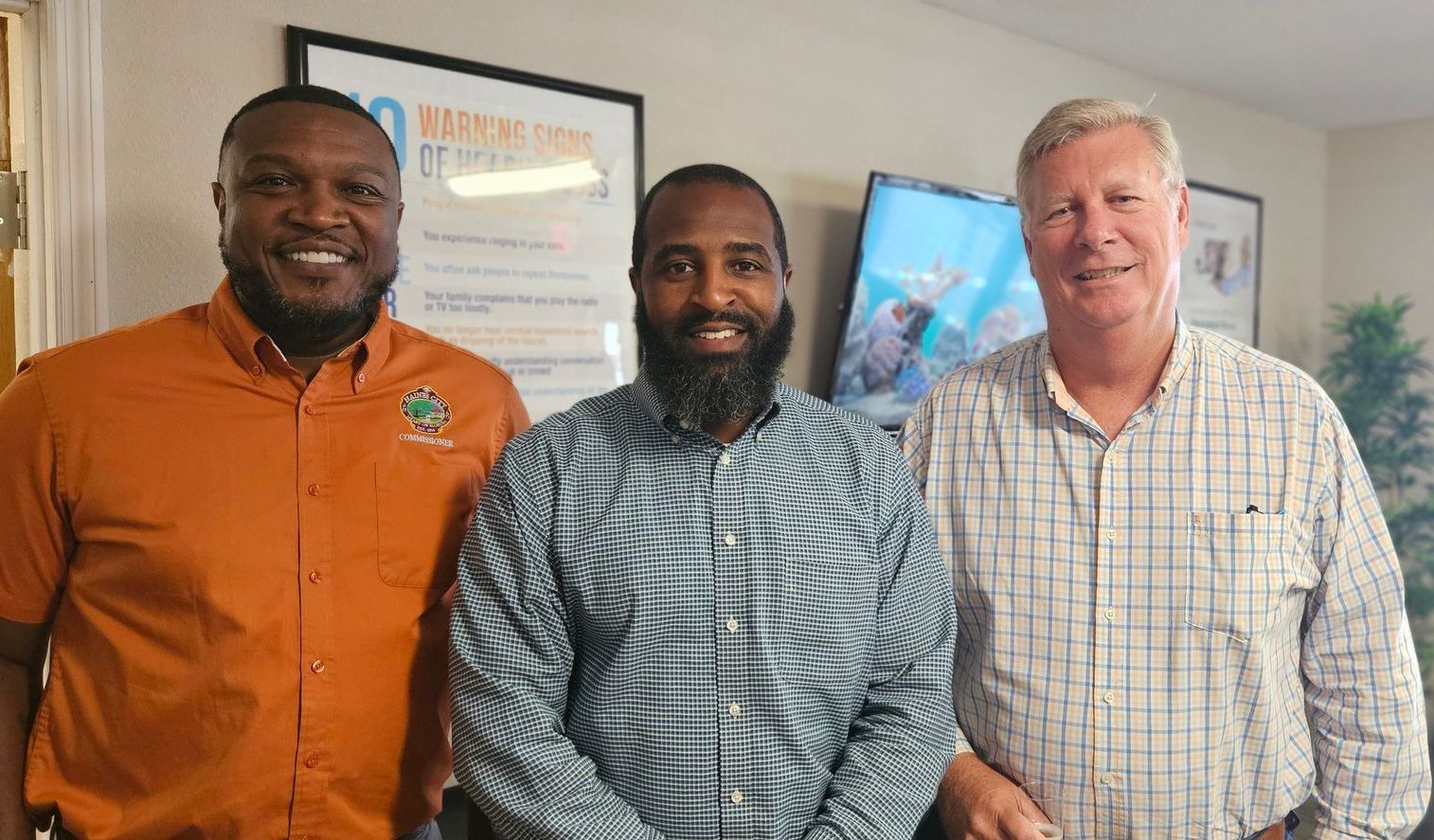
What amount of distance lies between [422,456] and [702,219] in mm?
549

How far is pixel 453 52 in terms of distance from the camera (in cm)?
247

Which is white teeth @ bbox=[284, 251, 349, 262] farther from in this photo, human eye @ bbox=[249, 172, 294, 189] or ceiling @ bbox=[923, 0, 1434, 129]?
ceiling @ bbox=[923, 0, 1434, 129]

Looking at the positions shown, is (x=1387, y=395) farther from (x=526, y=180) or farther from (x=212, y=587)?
(x=212, y=587)

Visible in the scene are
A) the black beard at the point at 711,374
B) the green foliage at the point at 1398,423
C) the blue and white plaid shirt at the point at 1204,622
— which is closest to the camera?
the black beard at the point at 711,374

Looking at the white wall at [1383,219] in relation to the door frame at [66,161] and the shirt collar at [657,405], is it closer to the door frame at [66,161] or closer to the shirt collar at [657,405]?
the shirt collar at [657,405]

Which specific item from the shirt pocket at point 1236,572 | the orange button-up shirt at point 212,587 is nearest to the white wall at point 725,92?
the orange button-up shirt at point 212,587

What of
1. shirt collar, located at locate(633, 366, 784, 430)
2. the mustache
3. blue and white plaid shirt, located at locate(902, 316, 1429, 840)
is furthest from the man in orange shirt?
blue and white plaid shirt, located at locate(902, 316, 1429, 840)

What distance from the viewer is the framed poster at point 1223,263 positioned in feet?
15.6

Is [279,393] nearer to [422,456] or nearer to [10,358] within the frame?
[422,456]

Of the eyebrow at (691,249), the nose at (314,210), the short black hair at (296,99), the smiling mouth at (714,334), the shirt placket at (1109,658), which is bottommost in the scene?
the shirt placket at (1109,658)

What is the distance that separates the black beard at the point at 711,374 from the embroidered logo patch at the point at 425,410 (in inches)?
13.6

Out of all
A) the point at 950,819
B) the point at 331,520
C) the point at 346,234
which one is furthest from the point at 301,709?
the point at 950,819

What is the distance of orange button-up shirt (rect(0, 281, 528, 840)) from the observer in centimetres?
139

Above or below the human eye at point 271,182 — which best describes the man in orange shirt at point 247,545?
below
